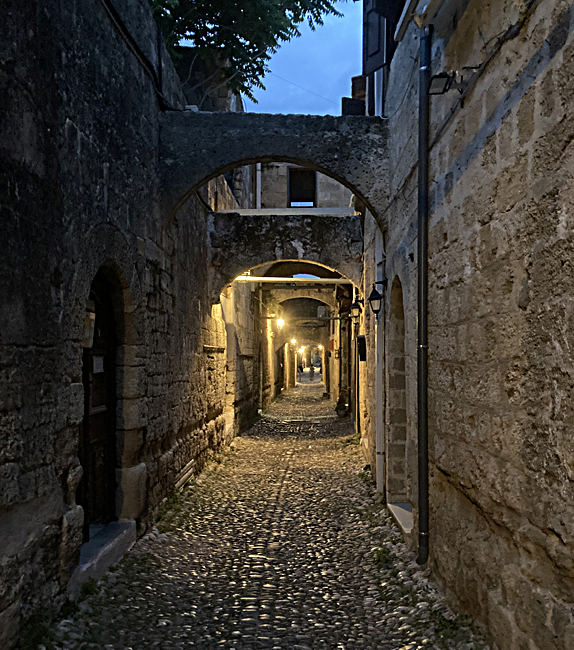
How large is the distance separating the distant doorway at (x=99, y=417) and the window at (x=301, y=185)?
40.7 feet

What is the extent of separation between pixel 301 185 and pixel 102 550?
577 inches

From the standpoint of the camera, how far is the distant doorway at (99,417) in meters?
3.96

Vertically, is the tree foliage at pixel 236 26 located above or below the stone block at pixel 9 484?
Answer: above

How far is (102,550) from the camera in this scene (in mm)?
3691

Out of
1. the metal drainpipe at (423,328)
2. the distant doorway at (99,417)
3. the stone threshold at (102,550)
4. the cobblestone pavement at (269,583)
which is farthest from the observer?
the distant doorway at (99,417)

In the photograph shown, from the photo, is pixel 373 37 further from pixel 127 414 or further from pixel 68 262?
pixel 127 414

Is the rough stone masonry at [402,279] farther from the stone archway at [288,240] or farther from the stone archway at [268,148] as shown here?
the stone archway at [288,240]

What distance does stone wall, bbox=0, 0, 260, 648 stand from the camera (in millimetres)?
2641

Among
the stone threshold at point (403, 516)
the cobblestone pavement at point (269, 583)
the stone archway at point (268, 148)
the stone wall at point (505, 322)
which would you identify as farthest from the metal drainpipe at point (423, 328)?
the stone archway at point (268, 148)

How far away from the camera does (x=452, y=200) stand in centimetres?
308

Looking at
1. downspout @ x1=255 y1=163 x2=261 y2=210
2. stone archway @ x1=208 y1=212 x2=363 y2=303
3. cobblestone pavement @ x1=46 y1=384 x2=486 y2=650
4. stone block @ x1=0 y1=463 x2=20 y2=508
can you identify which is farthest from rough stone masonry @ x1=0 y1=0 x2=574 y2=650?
downspout @ x1=255 y1=163 x2=261 y2=210

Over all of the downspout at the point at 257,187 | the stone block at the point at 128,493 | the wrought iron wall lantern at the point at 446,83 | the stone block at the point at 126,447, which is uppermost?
the downspout at the point at 257,187

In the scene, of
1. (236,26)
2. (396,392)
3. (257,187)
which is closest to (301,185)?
(257,187)

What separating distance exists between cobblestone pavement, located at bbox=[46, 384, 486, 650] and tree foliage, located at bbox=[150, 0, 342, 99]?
6.54m
